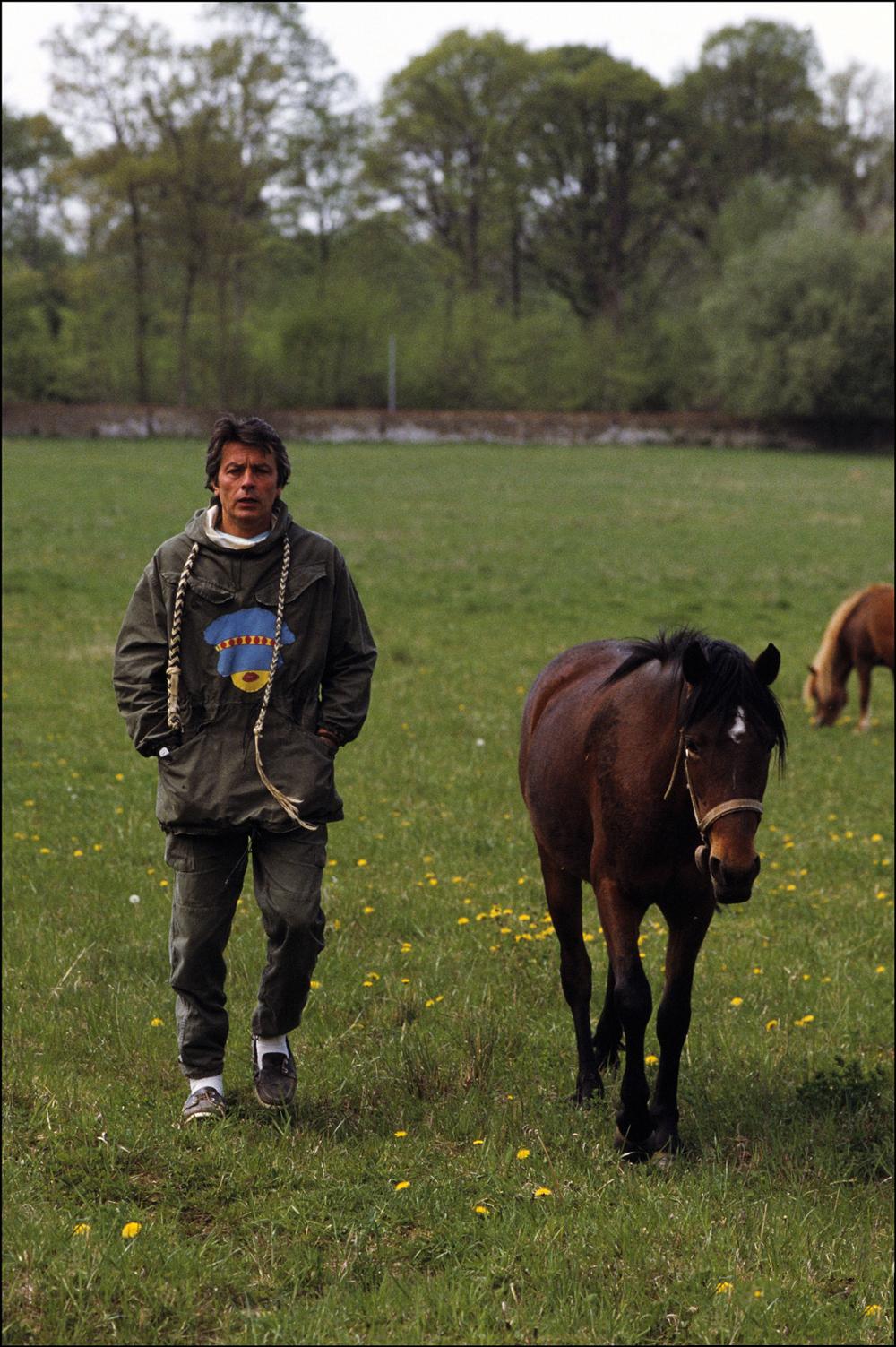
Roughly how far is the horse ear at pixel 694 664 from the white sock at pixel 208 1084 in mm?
2187

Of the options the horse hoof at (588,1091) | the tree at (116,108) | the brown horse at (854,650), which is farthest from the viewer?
the tree at (116,108)

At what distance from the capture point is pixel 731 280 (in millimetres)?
65938

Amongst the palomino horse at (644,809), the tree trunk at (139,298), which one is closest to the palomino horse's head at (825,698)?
the palomino horse at (644,809)

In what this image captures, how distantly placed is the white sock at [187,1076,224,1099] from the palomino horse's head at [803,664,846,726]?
10.7 m

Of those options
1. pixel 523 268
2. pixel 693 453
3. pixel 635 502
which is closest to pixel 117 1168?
pixel 635 502

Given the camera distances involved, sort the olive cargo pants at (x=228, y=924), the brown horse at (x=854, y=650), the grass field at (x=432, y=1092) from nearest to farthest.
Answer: the grass field at (x=432, y=1092), the olive cargo pants at (x=228, y=924), the brown horse at (x=854, y=650)

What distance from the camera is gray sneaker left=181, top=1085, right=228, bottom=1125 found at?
484 cm

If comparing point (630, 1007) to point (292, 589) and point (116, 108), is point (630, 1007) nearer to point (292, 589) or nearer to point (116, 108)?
point (292, 589)

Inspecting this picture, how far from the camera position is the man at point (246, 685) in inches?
179

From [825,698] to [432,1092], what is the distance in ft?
33.1

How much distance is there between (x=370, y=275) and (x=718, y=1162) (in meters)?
75.2

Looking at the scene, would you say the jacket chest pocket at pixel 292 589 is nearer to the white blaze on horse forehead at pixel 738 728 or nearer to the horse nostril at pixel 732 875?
the white blaze on horse forehead at pixel 738 728

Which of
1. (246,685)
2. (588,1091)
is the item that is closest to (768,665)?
(246,685)

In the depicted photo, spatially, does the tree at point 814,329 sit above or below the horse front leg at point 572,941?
above
